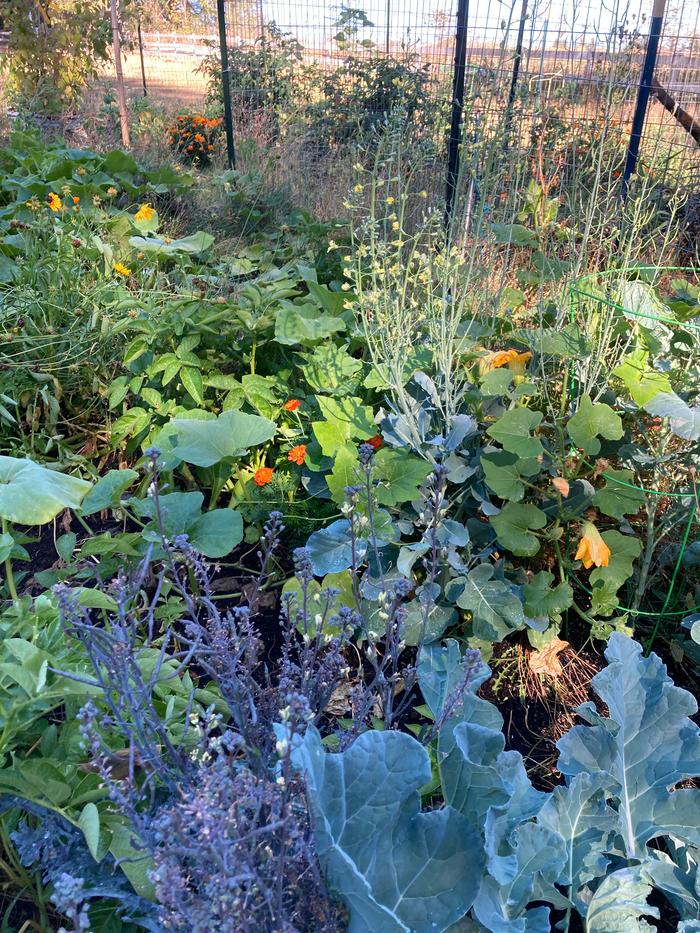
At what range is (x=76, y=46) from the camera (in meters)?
7.81

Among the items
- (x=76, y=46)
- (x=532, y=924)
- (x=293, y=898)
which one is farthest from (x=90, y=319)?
(x=76, y=46)

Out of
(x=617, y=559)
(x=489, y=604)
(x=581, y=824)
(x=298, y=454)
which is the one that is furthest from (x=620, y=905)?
(x=298, y=454)

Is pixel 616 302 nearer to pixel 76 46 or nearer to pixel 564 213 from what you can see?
pixel 564 213

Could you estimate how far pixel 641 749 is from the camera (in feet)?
Result: 4.75

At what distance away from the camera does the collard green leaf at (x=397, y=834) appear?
107 centimetres

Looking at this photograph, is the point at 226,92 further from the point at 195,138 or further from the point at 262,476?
the point at 262,476

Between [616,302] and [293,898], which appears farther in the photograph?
[616,302]

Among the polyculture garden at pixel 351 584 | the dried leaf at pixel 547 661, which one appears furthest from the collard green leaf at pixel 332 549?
the dried leaf at pixel 547 661

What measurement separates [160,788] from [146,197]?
13.7 feet

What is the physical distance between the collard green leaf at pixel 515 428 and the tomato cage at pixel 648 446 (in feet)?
0.72

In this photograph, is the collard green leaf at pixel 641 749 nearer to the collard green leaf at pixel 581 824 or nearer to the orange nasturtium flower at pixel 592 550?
the collard green leaf at pixel 581 824

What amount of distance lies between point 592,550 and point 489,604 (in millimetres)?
283

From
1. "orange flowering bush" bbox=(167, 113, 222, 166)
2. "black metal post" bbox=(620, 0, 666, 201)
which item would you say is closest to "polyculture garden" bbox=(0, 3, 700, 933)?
"black metal post" bbox=(620, 0, 666, 201)

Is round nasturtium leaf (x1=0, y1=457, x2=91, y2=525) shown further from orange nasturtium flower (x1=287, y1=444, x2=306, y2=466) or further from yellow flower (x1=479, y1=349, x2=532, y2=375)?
yellow flower (x1=479, y1=349, x2=532, y2=375)
